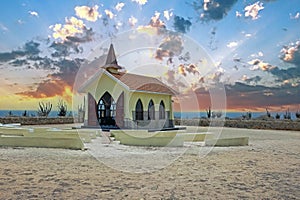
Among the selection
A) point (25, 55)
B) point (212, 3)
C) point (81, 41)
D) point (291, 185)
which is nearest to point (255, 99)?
point (212, 3)

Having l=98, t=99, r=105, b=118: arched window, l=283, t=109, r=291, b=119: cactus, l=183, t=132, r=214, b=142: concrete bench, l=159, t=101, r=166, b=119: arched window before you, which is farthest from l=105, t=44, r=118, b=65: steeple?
l=283, t=109, r=291, b=119: cactus

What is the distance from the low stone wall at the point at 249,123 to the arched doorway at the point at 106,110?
10346 millimetres

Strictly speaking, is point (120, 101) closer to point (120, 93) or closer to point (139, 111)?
point (120, 93)

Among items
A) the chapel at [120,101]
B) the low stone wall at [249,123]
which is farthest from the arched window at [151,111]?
the low stone wall at [249,123]

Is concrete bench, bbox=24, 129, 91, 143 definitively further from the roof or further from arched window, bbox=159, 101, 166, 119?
arched window, bbox=159, 101, 166, 119

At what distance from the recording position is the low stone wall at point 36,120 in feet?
80.8

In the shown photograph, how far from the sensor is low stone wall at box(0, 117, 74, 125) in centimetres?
2462

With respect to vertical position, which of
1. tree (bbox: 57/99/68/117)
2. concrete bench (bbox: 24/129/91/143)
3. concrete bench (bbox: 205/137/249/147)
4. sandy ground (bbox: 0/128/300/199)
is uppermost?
tree (bbox: 57/99/68/117)

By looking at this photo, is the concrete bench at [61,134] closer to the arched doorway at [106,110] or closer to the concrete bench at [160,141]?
the concrete bench at [160,141]

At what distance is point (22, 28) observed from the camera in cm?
1872

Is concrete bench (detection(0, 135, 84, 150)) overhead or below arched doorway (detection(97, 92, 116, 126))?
below

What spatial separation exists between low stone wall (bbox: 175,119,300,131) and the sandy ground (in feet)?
50.4

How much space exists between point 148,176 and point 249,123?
20894 mm

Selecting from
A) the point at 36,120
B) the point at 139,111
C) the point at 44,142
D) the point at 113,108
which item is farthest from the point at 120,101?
the point at 36,120
